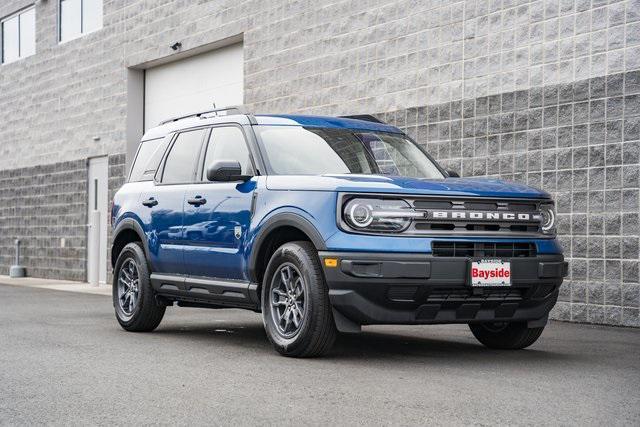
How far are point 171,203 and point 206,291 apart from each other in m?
0.97

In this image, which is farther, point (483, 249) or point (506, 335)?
point (506, 335)

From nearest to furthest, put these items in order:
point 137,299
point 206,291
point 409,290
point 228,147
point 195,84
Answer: point 409,290
point 206,291
point 228,147
point 137,299
point 195,84

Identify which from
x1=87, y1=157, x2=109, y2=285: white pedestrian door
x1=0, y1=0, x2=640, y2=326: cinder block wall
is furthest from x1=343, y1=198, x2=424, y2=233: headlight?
x1=87, y1=157, x2=109, y2=285: white pedestrian door

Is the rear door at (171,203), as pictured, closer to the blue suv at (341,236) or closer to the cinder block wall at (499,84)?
the blue suv at (341,236)

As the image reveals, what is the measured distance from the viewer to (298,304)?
7.50 metres

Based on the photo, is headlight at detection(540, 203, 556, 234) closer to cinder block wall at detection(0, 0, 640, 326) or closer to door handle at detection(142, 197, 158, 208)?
cinder block wall at detection(0, 0, 640, 326)

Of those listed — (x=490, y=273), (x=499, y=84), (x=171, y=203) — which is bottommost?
(x=490, y=273)

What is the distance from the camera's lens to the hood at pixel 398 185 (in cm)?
722

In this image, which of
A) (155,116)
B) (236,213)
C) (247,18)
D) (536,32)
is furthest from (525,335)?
(155,116)

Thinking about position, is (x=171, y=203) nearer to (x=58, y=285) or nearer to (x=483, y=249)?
(x=483, y=249)

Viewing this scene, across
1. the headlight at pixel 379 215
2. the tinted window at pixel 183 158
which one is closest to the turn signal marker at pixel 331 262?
the headlight at pixel 379 215

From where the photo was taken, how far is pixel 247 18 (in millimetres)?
17047

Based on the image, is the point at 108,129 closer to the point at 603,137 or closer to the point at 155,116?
the point at 155,116

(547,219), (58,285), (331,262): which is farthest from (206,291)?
(58,285)
